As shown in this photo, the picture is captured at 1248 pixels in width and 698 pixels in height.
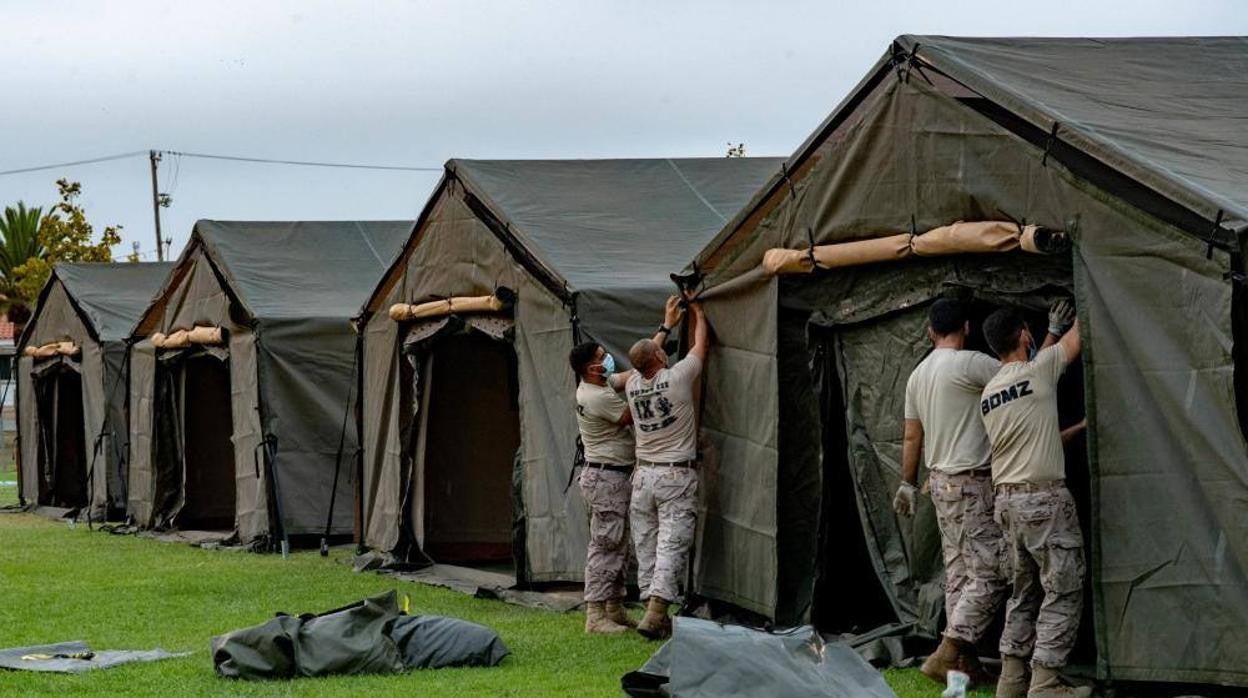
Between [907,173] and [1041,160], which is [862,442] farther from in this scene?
[1041,160]

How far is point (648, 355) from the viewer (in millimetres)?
10781

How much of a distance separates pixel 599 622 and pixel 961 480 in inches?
130

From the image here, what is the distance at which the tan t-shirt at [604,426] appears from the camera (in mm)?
11367

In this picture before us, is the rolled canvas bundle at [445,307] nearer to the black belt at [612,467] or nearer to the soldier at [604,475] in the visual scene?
the soldier at [604,475]

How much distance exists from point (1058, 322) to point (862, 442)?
1.83 meters

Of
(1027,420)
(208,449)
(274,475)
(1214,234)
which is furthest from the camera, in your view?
(208,449)

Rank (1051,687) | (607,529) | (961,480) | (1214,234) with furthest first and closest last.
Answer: (607,529), (961,480), (1051,687), (1214,234)

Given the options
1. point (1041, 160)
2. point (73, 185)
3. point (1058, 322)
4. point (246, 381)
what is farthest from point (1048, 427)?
point (73, 185)

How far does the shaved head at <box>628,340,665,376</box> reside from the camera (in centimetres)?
1076

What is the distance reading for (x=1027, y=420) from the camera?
782cm

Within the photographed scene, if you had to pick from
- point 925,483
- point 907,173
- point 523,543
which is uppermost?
point 907,173

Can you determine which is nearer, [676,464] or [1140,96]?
[1140,96]

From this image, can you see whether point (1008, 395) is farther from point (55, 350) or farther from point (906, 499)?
point (55, 350)

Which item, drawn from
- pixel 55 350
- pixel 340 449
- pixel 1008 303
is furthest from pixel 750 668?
pixel 55 350
